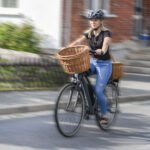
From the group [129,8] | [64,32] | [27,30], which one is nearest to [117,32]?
[129,8]

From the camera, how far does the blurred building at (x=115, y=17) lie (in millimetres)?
18438

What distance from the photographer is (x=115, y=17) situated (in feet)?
64.7

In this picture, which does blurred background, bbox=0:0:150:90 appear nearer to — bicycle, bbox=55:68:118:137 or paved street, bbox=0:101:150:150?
paved street, bbox=0:101:150:150

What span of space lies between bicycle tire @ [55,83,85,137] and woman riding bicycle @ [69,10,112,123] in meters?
0.43

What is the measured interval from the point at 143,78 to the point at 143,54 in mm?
2404

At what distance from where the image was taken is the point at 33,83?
1433 centimetres

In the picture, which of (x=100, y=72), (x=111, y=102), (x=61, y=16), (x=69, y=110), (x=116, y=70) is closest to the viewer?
(x=69, y=110)

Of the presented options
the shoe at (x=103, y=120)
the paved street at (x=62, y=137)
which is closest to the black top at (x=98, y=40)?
the shoe at (x=103, y=120)

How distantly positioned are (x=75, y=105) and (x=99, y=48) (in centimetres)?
91

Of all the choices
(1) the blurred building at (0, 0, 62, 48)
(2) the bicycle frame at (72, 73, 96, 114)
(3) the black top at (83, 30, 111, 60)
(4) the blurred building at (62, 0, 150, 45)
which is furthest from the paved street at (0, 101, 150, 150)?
(4) the blurred building at (62, 0, 150, 45)

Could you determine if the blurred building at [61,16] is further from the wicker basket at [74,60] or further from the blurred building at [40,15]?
the wicker basket at [74,60]

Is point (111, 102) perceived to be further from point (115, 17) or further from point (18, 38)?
point (115, 17)

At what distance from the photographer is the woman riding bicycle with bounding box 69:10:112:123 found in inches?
370

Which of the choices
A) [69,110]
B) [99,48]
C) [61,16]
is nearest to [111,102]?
[99,48]
